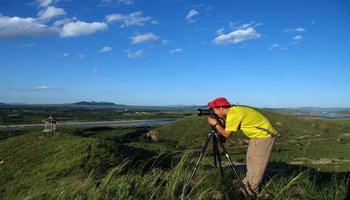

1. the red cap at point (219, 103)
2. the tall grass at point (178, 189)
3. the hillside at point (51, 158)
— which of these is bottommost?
the hillside at point (51, 158)

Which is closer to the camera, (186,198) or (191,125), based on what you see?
(186,198)

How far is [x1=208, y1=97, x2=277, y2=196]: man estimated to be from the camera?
6270mm

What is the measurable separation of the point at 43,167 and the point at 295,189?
16.9 metres

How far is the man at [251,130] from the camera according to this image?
20.6ft

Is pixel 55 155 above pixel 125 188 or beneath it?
beneath

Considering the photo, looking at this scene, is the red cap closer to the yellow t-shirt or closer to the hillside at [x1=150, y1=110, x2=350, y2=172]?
the yellow t-shirt

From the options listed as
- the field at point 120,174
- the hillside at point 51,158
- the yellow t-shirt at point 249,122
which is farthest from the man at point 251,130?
the hillside at point 51,158

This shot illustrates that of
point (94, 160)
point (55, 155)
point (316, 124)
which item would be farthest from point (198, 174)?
point (316, 124)

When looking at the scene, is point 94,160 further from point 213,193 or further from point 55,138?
point 213,193

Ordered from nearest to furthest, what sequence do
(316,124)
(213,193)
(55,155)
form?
(213,193)
(55,155)
(316,124)

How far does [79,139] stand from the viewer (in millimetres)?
23969

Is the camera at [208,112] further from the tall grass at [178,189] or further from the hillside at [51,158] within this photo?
the hillside at [51,158]

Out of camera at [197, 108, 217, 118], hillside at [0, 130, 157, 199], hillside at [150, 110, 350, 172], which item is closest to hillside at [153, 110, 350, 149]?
hillside at [150, 110, 350, 172]

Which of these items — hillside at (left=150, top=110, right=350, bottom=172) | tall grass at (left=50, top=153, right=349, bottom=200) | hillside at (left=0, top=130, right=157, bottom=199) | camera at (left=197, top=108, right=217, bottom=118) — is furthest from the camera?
hillside at (left=150, top=110, right=350, bottom=172)
